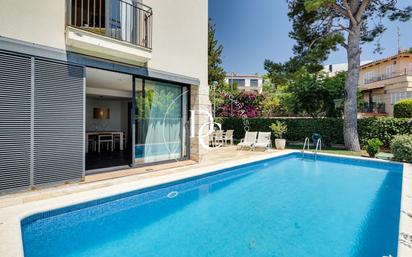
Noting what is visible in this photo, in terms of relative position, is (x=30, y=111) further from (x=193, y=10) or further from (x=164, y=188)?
(x=193, y=10)

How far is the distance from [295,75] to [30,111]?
1403cm

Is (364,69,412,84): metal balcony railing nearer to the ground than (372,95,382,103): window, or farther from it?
farther from it

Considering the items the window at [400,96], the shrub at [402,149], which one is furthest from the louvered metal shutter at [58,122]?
the window at [400,96]

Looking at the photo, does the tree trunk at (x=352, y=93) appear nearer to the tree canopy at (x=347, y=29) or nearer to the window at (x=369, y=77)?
the tree canopy at (x=347, y=29)

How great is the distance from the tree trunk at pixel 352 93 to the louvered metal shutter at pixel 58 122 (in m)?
14.0

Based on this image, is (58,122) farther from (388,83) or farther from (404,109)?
(388,83)

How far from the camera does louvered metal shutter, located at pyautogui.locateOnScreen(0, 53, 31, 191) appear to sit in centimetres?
532

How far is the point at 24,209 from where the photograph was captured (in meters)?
4.54

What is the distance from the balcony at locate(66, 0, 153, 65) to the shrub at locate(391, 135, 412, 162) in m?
11.4

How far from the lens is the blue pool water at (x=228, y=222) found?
402cm


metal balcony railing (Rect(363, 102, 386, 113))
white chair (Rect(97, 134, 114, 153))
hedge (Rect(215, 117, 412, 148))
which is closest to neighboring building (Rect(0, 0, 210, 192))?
white chair (Rect(97, 134, 114, 153))

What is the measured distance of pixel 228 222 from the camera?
5.09 m

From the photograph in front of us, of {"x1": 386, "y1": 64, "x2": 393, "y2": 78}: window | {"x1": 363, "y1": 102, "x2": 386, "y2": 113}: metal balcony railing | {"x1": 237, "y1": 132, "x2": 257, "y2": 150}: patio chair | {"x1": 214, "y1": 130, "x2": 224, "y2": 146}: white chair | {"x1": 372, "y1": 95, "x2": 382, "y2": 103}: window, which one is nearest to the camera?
{"x1": 237, "y1": 132, "x2": 257, "y2": 150}: patio chair

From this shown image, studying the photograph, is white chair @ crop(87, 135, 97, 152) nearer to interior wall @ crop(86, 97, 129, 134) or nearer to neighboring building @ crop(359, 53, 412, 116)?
interior wall @ crop(86, 97, 129, 134)
